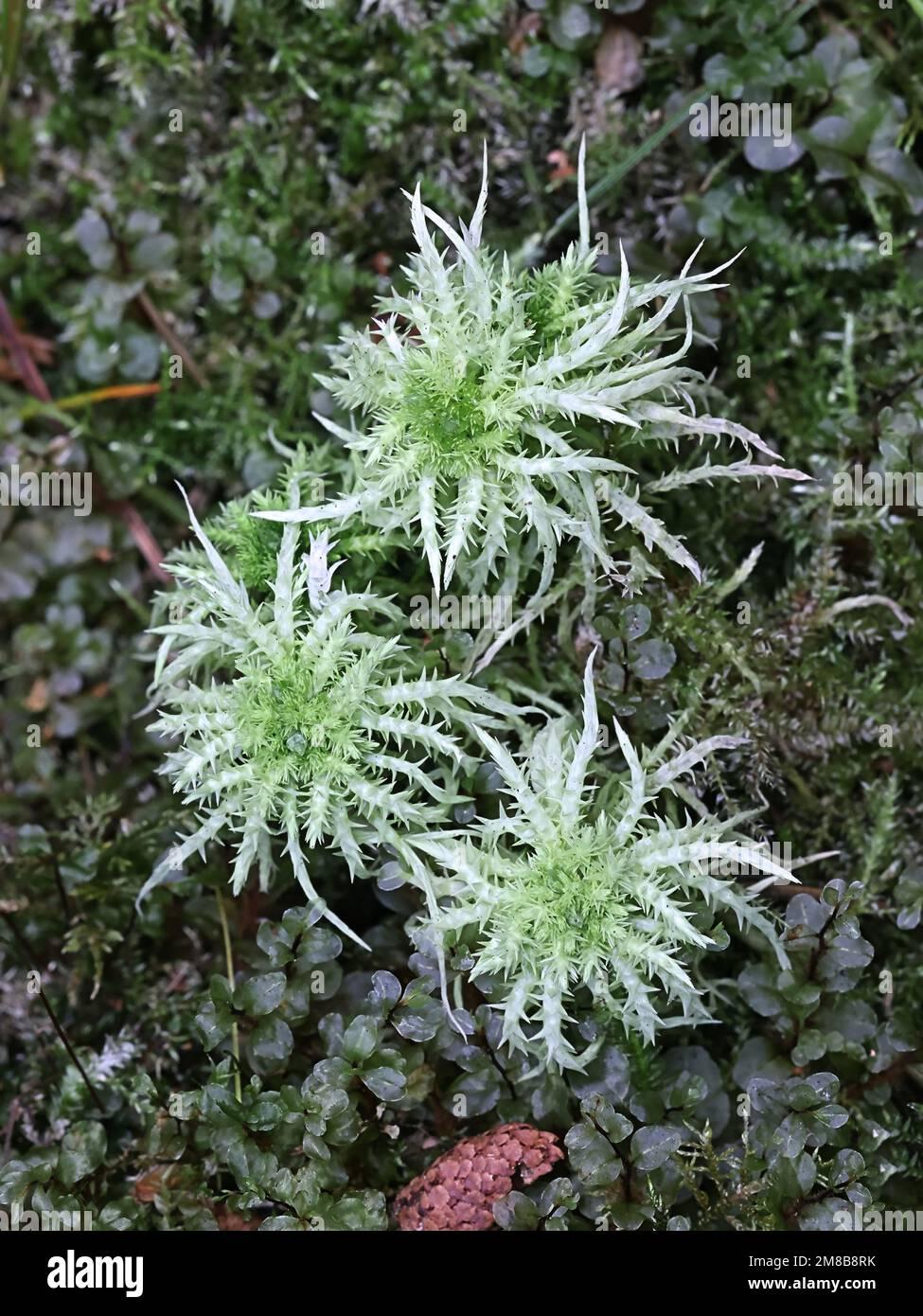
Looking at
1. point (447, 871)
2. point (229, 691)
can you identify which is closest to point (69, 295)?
point (229, 691)

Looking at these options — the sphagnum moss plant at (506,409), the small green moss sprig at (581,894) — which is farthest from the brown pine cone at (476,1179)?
the sphagnum moss plant at (506,409)

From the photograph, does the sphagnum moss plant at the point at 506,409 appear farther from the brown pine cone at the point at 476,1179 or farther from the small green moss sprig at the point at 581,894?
the brown pine cone at the point at 476,1179

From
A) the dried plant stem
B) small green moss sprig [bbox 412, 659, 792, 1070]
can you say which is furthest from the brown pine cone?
the dried plant stem

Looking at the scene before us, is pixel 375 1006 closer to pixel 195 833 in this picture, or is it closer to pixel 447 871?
pixel 447 871

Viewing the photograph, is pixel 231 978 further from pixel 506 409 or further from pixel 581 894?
pixel 506 409

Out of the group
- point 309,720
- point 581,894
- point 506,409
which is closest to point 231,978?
point 309,720

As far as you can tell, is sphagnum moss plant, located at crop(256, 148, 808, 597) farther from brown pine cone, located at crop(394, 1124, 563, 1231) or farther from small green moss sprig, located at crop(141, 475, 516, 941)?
brown pine cone, located at crop(394, 1124, 563, 1231)
